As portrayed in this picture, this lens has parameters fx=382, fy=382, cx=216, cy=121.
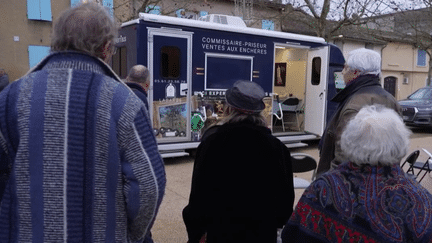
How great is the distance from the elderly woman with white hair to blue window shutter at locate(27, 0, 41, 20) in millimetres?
15976

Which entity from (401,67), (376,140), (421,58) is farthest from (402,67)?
(376,140)

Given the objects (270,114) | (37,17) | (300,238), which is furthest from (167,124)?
(37,17)

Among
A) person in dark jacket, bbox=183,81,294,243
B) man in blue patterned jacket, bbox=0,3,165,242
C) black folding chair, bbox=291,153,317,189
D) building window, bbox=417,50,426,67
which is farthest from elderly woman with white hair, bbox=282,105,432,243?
building window, bbox=417,50,426,67

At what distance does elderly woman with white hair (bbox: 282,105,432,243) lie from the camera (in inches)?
62.4

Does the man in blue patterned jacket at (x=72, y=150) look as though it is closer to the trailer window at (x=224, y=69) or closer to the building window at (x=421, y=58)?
the trailer window at (x=224, y=69)

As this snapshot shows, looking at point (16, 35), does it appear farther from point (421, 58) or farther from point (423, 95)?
point (421, 58)

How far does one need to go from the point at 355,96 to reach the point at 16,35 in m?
15.3

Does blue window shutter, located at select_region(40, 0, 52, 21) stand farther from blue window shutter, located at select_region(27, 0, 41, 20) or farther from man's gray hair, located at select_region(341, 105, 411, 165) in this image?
man's gray hair, located at select_region(341, 105, 411, 165)

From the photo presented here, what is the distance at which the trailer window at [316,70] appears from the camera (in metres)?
8.88

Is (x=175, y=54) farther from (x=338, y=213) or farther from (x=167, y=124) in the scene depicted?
(x=338, y=213)

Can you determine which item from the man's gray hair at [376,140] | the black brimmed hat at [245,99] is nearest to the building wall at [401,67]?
the black brimmed hat at [245,99]

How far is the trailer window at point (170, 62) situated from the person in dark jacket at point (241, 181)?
15.6 feet

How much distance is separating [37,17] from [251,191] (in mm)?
15537

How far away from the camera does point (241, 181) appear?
2.13m
